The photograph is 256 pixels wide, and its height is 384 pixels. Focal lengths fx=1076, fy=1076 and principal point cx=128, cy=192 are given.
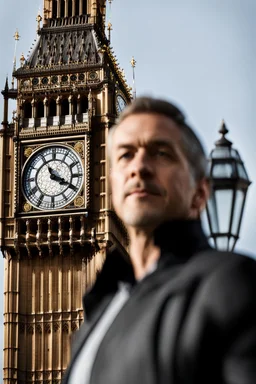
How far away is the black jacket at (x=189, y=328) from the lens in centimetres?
262

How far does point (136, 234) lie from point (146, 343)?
61 centimetres

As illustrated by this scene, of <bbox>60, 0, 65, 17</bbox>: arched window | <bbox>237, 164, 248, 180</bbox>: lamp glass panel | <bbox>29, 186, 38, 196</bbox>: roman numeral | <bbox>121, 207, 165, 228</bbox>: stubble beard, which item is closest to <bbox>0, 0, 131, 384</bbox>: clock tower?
<bbox>29, 186, 38, 196</bbox>: roman numeral

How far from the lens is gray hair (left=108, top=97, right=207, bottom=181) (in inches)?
132

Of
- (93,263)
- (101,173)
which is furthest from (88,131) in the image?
(93,263)

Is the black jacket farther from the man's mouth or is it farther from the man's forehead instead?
the man's forehead

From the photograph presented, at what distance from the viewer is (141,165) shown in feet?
10.8

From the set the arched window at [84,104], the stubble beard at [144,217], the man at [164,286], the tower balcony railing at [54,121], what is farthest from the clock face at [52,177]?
the stubble beard at [144,217]

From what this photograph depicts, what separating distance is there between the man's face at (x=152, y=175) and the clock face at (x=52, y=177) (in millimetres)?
44540

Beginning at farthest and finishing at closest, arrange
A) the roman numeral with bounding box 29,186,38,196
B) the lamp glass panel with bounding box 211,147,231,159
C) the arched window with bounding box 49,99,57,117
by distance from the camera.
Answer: the arched window with bounding box 49,99,57,117 < the roman numeral with bounding box 29,186,38,196 < the lamp glass panel with bounding box 211,147,231,159

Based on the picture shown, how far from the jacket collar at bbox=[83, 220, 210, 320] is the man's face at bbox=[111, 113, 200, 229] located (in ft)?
0.26

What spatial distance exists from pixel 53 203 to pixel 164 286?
45.3 metres

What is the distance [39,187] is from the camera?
4866 cm

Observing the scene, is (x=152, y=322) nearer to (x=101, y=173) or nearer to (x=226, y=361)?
(x=226, y=361)

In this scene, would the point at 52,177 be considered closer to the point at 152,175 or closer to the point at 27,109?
the point at 27,109
